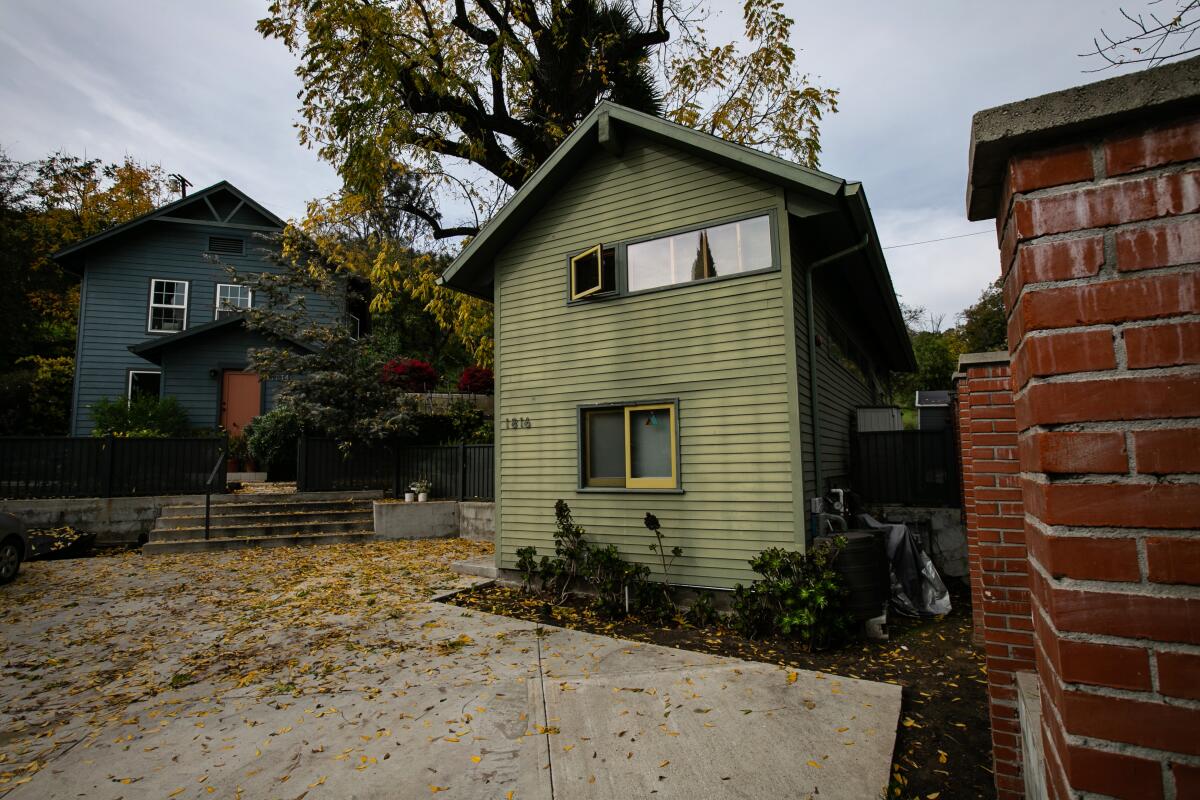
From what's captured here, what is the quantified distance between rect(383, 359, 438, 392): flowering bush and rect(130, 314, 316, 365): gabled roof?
2314 mm

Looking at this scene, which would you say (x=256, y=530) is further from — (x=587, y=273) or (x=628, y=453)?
(x=587, y=273)

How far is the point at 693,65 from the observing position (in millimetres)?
14742

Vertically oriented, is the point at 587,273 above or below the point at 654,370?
above

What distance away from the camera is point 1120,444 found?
1.03 m

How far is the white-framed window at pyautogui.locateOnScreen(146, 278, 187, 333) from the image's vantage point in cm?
1859

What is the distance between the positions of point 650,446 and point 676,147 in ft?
13.4

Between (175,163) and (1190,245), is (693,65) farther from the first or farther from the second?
(175,163)

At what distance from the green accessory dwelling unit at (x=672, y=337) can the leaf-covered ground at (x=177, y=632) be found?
8.08 ft

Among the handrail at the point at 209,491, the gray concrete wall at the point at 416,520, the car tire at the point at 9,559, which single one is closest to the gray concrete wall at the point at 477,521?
the gray concrete wall at the point at 416,520

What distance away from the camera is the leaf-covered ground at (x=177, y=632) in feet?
15.1

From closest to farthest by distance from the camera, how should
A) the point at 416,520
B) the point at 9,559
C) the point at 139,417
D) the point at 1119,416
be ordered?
the point at 1119,416 → the point at 9,559 → the point at 416,520 → the point at 139,417

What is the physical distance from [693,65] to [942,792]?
1584 cm

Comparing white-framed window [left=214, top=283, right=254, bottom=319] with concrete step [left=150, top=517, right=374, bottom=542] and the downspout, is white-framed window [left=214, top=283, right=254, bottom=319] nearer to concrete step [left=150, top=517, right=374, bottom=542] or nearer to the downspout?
concrete step [left=150, top=517, right=374, bottom=542]

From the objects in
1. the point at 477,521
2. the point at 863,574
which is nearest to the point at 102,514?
the point at 477,521
